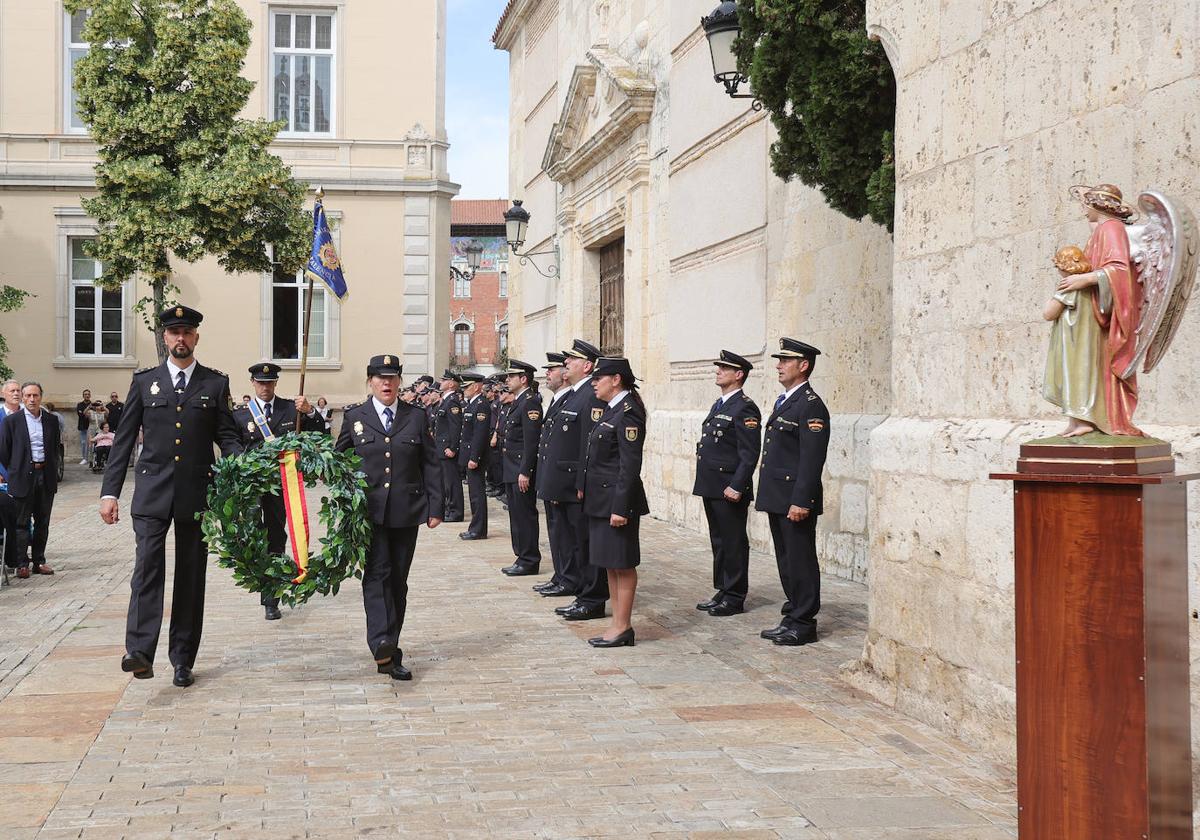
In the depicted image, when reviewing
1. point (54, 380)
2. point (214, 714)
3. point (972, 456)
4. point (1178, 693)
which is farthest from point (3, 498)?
point (54, 380)

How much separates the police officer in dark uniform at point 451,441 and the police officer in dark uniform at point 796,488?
734 centimetres

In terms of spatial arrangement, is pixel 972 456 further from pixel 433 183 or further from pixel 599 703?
pixel 433 183

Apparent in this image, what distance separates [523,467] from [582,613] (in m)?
2.42

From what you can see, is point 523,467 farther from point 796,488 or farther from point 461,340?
point 461,340

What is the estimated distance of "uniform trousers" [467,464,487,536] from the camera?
1441 cm

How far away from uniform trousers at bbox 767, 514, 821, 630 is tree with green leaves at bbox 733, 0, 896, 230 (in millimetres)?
2196

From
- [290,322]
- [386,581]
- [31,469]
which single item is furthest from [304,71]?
[386,581]

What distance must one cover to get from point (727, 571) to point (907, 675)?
10.2 feet

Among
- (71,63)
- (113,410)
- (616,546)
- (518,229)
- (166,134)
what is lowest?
(616,546)

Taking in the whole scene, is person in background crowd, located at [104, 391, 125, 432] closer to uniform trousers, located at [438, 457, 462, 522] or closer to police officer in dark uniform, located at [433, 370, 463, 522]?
police officer in dark uniform, located at [433, 370, 463, 522]

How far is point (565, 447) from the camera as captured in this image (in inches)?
378

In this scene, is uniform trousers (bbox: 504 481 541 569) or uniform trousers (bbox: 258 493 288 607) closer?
uniform trousers (bbox: 258 493 288 607)

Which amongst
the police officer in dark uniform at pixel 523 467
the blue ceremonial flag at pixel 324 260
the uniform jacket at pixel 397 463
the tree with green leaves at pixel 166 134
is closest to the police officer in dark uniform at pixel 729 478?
the police officer in dark uniform at pixel 523 467

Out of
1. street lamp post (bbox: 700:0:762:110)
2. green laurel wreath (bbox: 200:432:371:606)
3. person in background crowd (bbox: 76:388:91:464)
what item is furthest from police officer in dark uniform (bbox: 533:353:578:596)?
person in background crowd (bbox: 76:388:91:464)
